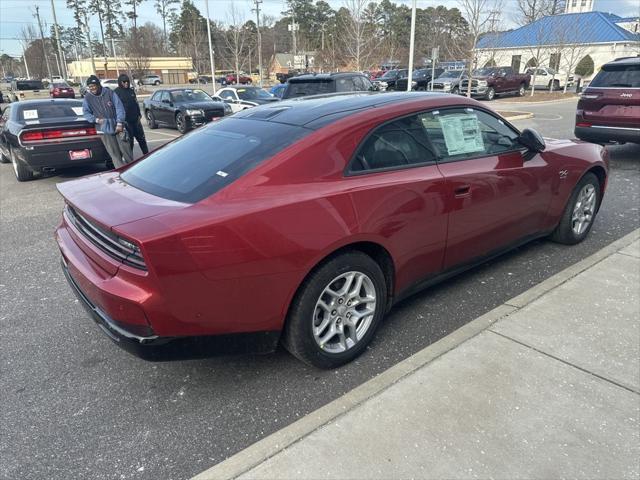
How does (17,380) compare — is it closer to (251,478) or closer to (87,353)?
(87,353)

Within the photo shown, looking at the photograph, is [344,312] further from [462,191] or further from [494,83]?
[494,83]

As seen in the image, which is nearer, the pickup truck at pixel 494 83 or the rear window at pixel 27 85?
the pickup truck at pixel 494 83

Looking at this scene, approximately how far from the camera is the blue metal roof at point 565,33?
28000 mm

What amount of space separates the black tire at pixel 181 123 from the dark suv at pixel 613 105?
1081cm

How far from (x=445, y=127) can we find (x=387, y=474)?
2355 mm

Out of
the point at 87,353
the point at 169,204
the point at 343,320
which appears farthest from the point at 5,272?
the point at 343,320

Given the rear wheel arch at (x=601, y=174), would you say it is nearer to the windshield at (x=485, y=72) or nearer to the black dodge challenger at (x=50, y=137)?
the black dodge challenger at (x=50, y=137)

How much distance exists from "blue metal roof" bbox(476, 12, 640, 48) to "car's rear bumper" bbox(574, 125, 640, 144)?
67.5ft

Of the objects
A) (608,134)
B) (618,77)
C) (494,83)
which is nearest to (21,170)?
(608,134)

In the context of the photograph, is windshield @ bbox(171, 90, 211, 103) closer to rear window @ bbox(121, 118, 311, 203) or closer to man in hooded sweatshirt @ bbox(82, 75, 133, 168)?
man in hooded sweatshirt @ bbox(82, 75, 133, 168)

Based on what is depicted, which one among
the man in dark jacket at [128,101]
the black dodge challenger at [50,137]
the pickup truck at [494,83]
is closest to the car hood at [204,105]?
the man in dark jacket at [128,101]

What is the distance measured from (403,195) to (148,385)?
1.92 metres

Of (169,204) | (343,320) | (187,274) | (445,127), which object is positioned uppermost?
(445,127)

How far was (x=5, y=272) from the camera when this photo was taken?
178 inches
